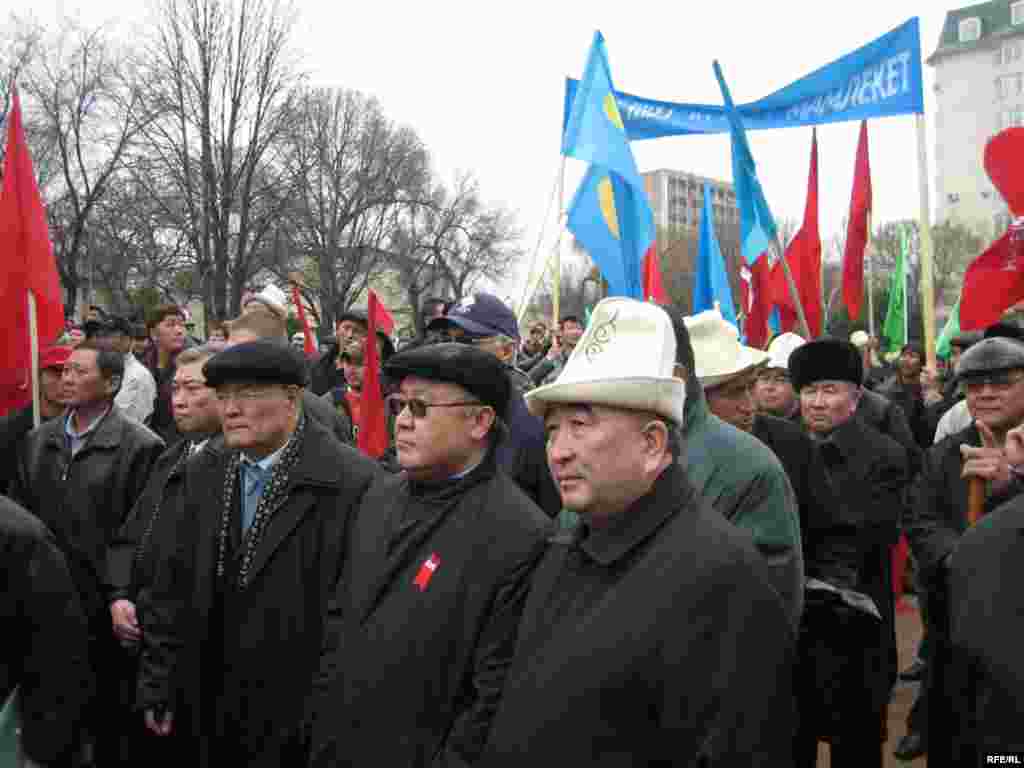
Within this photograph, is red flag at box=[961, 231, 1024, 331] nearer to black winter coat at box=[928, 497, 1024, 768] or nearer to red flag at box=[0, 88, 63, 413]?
black winter coat at box=[928, 497, 1024, 768]

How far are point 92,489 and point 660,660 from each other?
11.5ft

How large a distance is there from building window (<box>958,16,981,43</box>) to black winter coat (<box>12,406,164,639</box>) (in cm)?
9132

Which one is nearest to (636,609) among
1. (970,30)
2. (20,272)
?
(20,272)

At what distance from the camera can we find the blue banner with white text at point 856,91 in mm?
7754

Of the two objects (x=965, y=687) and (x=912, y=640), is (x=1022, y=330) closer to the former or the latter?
(x=912, y=640)

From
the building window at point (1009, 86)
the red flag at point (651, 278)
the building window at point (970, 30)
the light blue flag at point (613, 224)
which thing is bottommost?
the red flag at point (651, 278)

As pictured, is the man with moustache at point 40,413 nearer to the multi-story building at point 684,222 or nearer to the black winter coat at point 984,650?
the black winter coat at point 984,650

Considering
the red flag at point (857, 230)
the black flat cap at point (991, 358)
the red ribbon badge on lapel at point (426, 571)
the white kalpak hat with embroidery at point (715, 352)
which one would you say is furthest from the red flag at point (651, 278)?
the red ribbon badge on lapel at point (426, 571)

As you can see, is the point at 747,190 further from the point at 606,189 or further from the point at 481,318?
the point at 481,318

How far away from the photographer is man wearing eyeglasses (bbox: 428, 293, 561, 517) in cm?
482

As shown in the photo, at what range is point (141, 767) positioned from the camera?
15.8 ft

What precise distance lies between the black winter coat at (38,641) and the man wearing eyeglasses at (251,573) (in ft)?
1.94

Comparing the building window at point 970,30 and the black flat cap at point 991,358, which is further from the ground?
the building window at point 970,30

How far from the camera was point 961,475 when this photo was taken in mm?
4109
